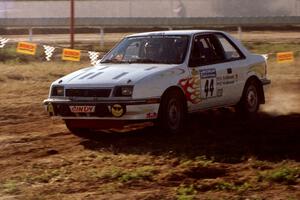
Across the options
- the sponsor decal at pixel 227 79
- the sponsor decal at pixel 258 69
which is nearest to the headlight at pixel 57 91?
the sponsor decal at pixel 227 79

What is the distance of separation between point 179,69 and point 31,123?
9.19ft

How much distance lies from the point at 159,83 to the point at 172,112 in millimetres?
507

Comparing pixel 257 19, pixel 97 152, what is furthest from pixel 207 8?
pixel 97 152

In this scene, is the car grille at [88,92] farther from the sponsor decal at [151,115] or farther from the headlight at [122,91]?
the sponsor decal at [151,115]

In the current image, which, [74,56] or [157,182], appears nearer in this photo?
[157,182]

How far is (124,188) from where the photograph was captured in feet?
20.4

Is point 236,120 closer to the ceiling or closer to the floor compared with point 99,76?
closer to the floor

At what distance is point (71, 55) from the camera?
21.9 meters

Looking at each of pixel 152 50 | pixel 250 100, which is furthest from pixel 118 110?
pixel 250 100

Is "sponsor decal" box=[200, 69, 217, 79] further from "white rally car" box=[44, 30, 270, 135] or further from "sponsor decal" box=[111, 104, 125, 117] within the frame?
"sponsor decal" box=[111, 104, 125, 117]

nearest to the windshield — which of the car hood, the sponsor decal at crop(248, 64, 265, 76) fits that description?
the car hood

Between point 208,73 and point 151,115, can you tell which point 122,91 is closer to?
point 151,115

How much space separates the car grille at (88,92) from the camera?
8.59m

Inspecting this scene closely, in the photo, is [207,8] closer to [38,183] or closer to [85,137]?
[85,137]
